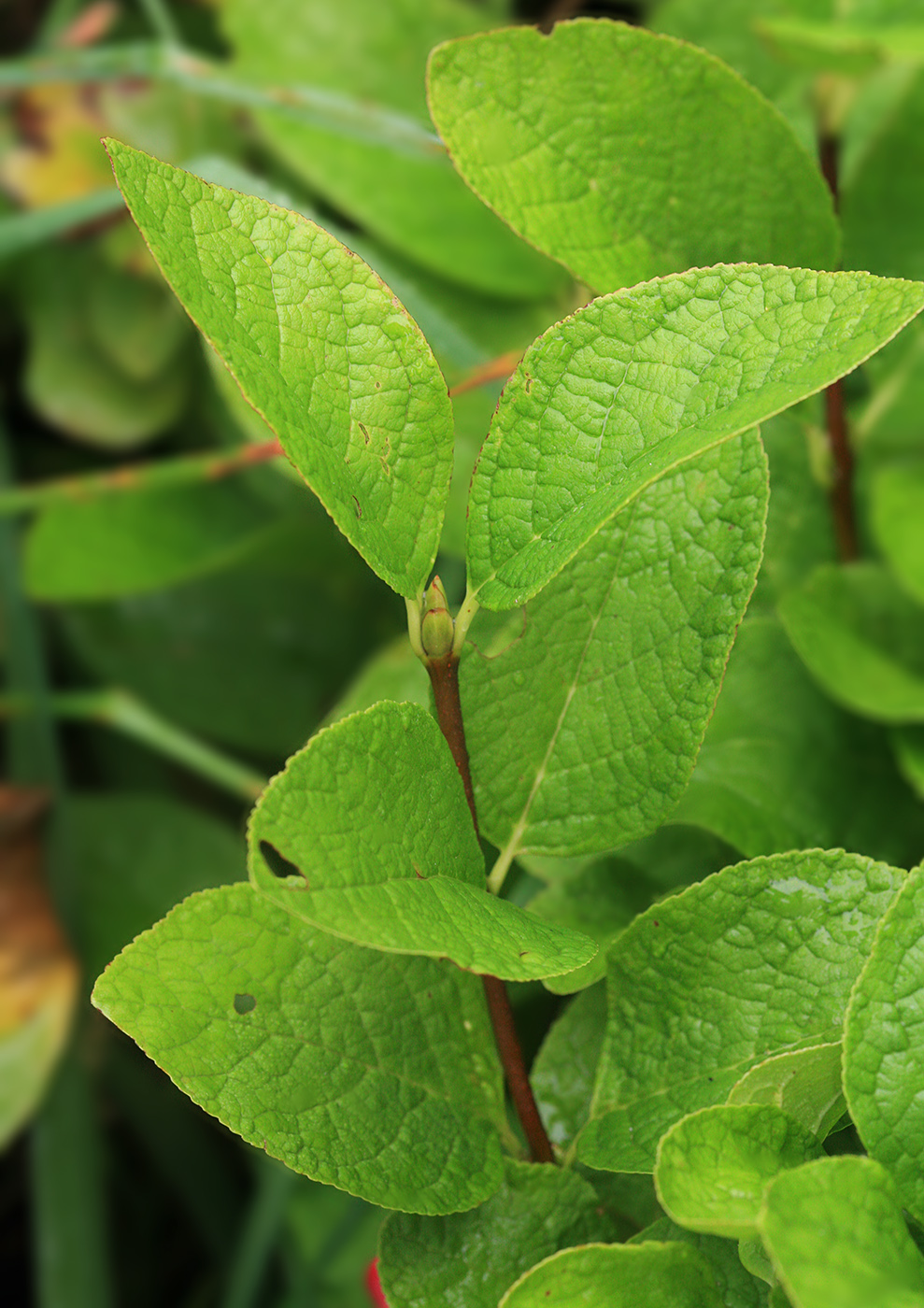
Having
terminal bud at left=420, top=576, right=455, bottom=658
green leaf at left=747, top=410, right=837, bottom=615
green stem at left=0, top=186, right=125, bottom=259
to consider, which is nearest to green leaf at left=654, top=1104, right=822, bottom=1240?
terminal bud at left=420, top=576, right=455, bottom=658

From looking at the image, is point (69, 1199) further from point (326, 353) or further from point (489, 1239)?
point (326, 353)

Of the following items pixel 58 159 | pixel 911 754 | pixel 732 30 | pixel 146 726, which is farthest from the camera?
pixel 58 159

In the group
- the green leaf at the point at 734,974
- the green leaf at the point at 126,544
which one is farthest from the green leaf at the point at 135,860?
the green leaf at the point at 734,974

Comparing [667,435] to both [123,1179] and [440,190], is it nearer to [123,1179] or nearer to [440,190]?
[440,190]

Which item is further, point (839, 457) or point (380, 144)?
point (380, 144)

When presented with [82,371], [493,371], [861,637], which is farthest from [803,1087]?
[82,371]

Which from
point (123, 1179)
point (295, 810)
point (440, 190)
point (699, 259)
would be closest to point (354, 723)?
point (295, 810)
